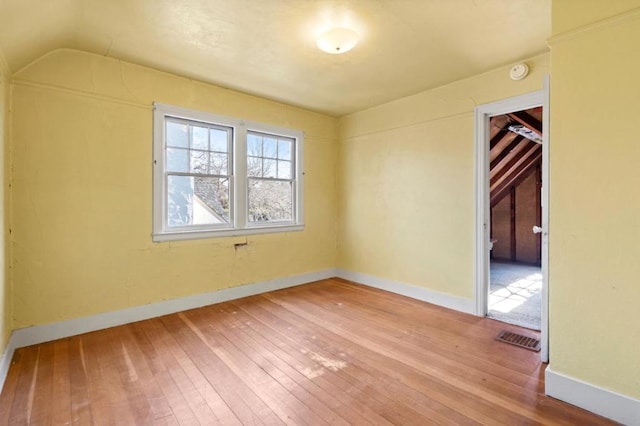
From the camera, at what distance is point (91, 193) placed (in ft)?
9.25

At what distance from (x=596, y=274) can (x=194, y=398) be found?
100 inches

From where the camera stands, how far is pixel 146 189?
10.2 ft

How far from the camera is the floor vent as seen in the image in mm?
2559

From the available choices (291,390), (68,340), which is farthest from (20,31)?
(291,390)

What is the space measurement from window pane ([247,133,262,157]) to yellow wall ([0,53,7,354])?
2.21 metres

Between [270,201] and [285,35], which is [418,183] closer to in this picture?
[270,201]

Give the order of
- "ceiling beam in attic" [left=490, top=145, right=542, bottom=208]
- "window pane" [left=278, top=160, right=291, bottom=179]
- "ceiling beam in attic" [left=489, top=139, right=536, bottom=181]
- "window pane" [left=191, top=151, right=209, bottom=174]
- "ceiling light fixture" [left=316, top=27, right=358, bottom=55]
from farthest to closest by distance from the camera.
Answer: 1. "ceiling beam in attic" [left=490, top=145, right=542, bottom=208]
2. "ceiling beam in attic" [left=489, top=139, right=536, bottom=181]
3. "window pane" [left=278, top=160, right=291, bottom=179]
4. "window pane" [left=191, top=151, right=209, bottom=174]
5. "ceiling light fixture" [left=316, top=27, right=358, bottom=55]

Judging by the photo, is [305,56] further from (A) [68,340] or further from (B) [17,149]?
(A) [68,340]

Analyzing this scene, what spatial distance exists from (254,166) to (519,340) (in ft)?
11.3

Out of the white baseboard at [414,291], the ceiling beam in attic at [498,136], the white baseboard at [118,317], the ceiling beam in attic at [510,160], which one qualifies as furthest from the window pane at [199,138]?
→ the ceiling beam in attic at [510,160]

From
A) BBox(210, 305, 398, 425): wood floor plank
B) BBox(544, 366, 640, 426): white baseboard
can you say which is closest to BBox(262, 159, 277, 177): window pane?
BBox(210, 305, 398, 425): wood floor plank

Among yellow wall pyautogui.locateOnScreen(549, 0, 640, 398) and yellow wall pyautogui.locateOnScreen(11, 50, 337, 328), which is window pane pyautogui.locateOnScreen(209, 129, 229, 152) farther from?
yellow wall pyautogui.locateOnScreen(549, 0, 640, 398)

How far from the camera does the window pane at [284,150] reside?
432 centimetres

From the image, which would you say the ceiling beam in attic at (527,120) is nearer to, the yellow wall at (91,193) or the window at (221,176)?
the window at (221,176)
